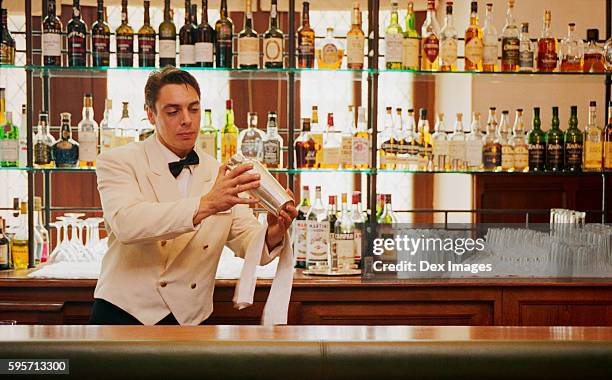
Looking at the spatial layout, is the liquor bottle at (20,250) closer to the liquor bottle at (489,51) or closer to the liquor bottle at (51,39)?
the liquor bottle at (51,39)

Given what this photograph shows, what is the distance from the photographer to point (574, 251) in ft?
10.6

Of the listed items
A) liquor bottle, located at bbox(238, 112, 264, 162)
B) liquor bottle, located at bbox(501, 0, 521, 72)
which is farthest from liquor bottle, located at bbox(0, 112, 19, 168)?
liquor bottle, located at bbox(501, 0, 521, 72)

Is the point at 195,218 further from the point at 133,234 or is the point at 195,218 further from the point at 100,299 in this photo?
the point at 100,299

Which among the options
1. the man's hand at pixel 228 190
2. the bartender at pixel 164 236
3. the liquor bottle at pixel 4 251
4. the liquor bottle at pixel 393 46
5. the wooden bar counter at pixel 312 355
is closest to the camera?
the wooden bar counter at pixel 312 355

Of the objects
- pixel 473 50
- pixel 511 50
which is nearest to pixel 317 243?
pixel 473 50

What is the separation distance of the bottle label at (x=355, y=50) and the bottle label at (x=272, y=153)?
448mm

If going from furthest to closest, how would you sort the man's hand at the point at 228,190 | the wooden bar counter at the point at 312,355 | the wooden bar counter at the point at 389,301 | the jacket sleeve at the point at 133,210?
1. the wooden bar counter at the point at 389,301
2. the jacket sleeve at the point at 133,210
3. the man's hand at the point at 228,190
4. the wooden bar counter at the point at 312,355

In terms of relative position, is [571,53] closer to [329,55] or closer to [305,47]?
[329,55]

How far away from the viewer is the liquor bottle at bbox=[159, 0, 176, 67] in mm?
3357

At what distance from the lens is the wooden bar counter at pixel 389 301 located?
3.05 m

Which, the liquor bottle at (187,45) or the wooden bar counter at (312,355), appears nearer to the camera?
the wooden bar counter at (312,355)

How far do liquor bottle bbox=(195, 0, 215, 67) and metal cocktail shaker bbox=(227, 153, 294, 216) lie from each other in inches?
48.6

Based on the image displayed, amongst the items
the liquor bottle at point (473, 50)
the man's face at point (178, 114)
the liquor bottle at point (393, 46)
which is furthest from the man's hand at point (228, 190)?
the liquor bottle at point (473, 50)

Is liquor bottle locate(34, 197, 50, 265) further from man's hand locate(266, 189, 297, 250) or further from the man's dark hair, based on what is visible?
man's hand locate(266, 189, 297, 250)
